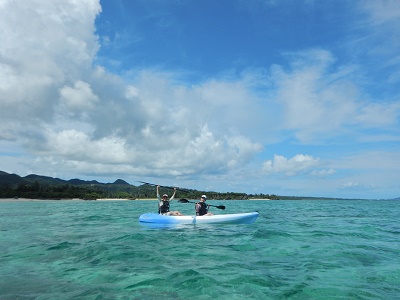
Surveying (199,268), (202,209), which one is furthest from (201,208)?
(199,268)

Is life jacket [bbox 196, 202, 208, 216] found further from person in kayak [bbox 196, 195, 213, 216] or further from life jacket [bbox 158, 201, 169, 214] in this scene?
life jacket [bbox 158, 201, 169, 214]

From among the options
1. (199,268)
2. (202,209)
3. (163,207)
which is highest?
(163,207)

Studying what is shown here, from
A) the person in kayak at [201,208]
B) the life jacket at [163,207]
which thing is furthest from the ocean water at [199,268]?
the life jacket at [163,207]

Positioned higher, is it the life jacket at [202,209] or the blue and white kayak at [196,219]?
the life jacket at [202,209]

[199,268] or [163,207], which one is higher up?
[163,207]

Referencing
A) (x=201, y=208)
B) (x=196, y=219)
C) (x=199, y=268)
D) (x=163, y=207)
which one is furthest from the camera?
(x=163, y=207)

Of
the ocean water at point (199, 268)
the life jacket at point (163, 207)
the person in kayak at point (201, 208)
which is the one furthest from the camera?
the life jacket at point (163, 207)

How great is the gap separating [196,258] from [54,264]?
17.5 ft

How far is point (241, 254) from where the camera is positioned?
13.7 m

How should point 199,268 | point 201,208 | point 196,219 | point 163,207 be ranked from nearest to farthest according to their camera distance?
point 199,268 → point 196,219 → point 201,208 → point 163,207

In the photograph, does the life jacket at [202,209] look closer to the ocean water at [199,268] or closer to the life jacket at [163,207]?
the life jacket at [163,207]

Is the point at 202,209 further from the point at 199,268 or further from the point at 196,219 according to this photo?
the point at 199,268

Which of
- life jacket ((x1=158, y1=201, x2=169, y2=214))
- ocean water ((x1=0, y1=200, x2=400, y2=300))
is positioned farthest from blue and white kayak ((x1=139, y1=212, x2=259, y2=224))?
ocean water ((x1=0, y1=200, x2=400, y2=300))

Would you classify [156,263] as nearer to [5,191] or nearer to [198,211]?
[198,211]
